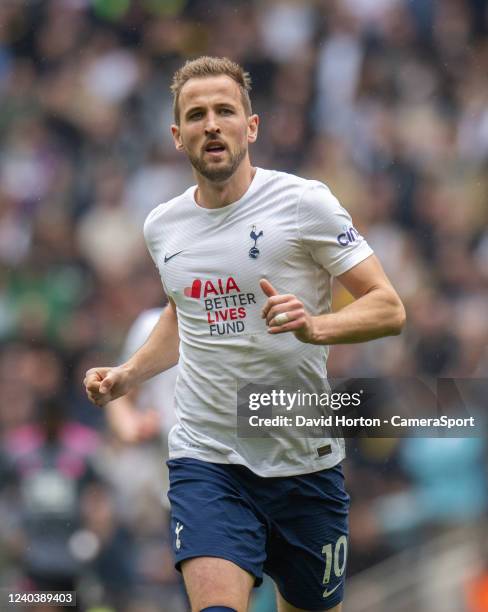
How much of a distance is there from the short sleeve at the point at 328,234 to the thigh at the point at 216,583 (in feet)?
3.10

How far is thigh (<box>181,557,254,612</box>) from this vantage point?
3.39 m

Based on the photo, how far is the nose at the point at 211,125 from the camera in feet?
12.3

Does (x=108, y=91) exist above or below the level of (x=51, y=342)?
above

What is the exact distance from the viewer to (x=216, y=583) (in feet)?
11.2

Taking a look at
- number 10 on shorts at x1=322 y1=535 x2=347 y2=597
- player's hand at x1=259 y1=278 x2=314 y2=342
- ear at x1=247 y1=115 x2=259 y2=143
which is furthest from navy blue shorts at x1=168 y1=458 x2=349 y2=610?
ear at x1=247 y1=115 x2=259 y2=143

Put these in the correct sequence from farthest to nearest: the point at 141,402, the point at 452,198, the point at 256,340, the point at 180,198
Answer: the point at 452,198 < the point at 141,402 < the point at 180,198 < the point at 256,340

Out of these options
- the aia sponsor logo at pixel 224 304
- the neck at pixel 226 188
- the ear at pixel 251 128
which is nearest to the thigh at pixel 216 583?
the aia sponsor logo at pixel 224 304

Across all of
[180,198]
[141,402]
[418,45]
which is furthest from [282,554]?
[418,45]

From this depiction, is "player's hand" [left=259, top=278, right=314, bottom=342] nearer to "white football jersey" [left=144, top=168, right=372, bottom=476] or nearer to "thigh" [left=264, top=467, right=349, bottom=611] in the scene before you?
"white football jersey" [left=144, top=168, right=372, bottom=476]

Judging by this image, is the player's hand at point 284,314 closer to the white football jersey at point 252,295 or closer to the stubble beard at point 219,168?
the white football jersey at point 252,295

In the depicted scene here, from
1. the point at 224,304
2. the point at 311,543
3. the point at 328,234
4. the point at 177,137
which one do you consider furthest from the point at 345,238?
the point at 311,543

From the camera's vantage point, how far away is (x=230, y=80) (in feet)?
12.7

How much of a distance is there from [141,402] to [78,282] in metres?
1.15

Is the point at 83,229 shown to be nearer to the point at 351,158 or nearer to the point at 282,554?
the point at 351,158
